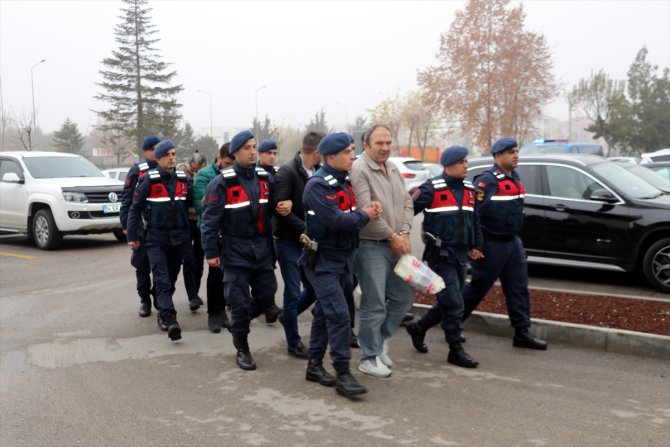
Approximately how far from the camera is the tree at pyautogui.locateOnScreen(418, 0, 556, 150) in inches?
1443

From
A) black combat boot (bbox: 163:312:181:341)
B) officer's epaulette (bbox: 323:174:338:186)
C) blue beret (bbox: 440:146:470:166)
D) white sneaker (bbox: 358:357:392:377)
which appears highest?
blue beret (bbox: 440:146:470:166)

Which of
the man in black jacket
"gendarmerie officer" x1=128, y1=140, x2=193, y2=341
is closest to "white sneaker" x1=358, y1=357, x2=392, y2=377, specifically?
the man in black jacket

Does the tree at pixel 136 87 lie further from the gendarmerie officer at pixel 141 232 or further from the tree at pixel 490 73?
the gendarmerie officer at pixel 141 232

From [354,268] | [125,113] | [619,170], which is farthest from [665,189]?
[125,113]

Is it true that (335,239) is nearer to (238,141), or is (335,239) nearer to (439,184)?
(439,184)

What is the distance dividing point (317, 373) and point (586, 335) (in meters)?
2.54

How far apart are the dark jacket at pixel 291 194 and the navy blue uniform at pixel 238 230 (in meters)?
0.16

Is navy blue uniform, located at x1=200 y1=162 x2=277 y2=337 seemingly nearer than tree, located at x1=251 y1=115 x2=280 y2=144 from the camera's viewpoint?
Yes

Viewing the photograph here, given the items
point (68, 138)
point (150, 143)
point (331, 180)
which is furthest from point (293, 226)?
point (68, 138)

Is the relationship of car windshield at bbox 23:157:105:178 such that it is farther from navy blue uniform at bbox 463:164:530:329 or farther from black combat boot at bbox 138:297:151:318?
navy blue uniform at bbox 463:164:530:329

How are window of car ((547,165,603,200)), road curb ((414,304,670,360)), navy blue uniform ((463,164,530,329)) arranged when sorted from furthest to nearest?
1. window of car ((547,165,603,200))
2. navy blue uniform ((463,164,530,329))
3. road curb ((414,304,670,360))

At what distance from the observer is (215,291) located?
23.0 ft

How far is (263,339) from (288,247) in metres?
1.16

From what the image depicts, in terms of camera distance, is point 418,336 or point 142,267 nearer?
point 418,336
